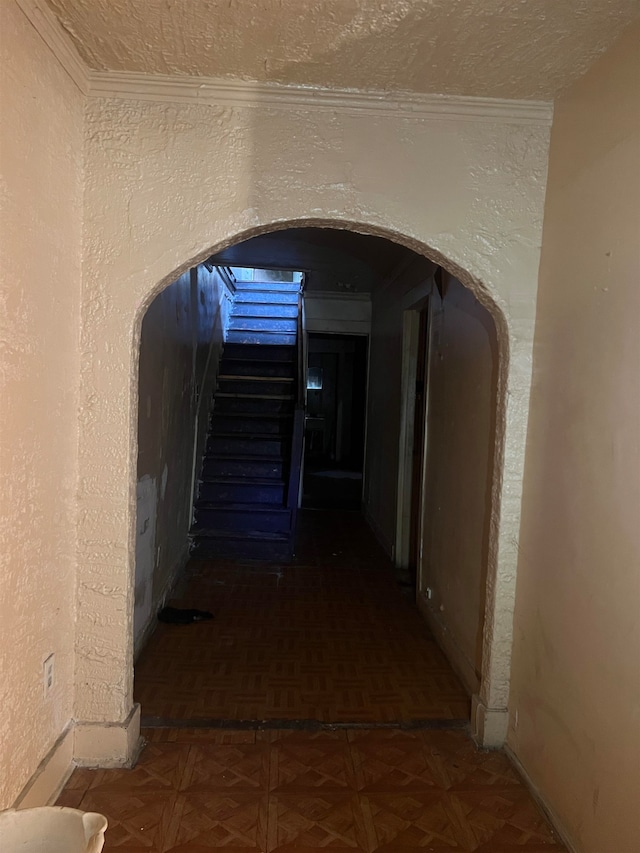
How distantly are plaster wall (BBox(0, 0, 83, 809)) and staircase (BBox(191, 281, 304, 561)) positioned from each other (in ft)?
8.87

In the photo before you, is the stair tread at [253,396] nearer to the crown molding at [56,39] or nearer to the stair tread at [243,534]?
the stair tread at [243,534]

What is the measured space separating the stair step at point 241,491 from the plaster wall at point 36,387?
3002mm

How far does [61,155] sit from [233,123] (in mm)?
594

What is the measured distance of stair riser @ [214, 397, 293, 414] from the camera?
601 cm

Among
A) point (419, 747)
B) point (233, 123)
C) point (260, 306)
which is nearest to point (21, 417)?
point (233, 123)

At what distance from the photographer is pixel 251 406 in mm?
6074

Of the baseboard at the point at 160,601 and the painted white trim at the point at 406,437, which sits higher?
the painted white trim at the point at 406,437

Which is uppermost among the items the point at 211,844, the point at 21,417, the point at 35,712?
the point at 21,417

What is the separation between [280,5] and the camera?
5.24 ft

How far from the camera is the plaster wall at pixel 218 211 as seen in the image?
2035 mm

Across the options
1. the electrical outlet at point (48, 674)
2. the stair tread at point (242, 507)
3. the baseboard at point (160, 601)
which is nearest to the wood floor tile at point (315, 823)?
the electrical outlet at point (48, 674)

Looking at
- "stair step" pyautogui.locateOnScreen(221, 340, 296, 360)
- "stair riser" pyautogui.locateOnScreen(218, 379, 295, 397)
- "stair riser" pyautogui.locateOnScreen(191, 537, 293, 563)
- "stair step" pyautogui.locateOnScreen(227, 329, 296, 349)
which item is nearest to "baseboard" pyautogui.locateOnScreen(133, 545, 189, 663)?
"stair riser" pyautogui.locateOnScreen(191, 537, 293, 563)

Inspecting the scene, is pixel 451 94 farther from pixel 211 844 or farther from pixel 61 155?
pixel 211 844

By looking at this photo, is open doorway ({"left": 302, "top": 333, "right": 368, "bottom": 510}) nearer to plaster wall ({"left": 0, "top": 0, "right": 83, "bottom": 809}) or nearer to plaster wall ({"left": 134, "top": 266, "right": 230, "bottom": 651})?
plaster wall ({"left": 134, "top": 266, "right": 230, "bottom": 651})
